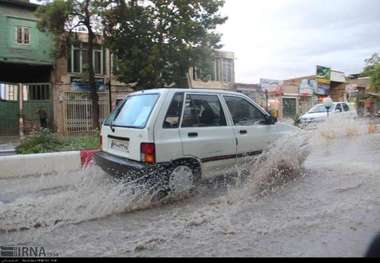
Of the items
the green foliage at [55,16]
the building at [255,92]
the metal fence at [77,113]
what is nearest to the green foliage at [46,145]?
the green foliage at [55,16]

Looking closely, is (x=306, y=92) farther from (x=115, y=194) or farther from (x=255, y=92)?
(x=115, y=194)

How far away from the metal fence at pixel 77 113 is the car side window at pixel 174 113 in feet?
53.0

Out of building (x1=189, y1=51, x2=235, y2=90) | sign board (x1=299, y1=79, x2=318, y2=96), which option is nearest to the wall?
building (x1=189, y1=51, x2=235, y2=90)

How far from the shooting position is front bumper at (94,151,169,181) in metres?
5.38

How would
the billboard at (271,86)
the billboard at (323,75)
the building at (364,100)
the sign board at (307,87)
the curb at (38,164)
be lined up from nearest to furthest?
the curb at (38,164)
the building at (364,100)
the billboard at (271,86)
the sign board at (307,87)
the billboard at (323,75)

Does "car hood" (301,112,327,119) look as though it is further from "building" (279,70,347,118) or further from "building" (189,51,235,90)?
"building" (279,70,347,118)

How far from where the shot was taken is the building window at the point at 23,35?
21.0 m

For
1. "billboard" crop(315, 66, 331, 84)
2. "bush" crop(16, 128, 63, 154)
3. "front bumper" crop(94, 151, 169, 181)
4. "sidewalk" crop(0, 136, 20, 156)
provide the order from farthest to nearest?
"billboard" crop(315, 66, 331, 84) → "sidewalk" crop(0, 136, 20, 156) → "bush" crop(16, 128, 63, 154) → "front bumper" crop(94, 151, 169, 181)

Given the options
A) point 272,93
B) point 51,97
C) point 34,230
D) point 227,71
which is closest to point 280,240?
point 34,230

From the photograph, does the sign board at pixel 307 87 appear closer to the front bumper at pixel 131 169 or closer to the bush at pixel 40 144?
the bush at pixel 40 144

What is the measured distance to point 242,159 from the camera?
262 inches

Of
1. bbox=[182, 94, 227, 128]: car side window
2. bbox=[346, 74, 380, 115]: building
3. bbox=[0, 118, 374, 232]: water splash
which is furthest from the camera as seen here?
bbox=[346, 74, 380, 115]: building

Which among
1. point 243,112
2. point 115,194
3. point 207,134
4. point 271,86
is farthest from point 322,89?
point 115,194

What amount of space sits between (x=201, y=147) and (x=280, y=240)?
7.33 ft
